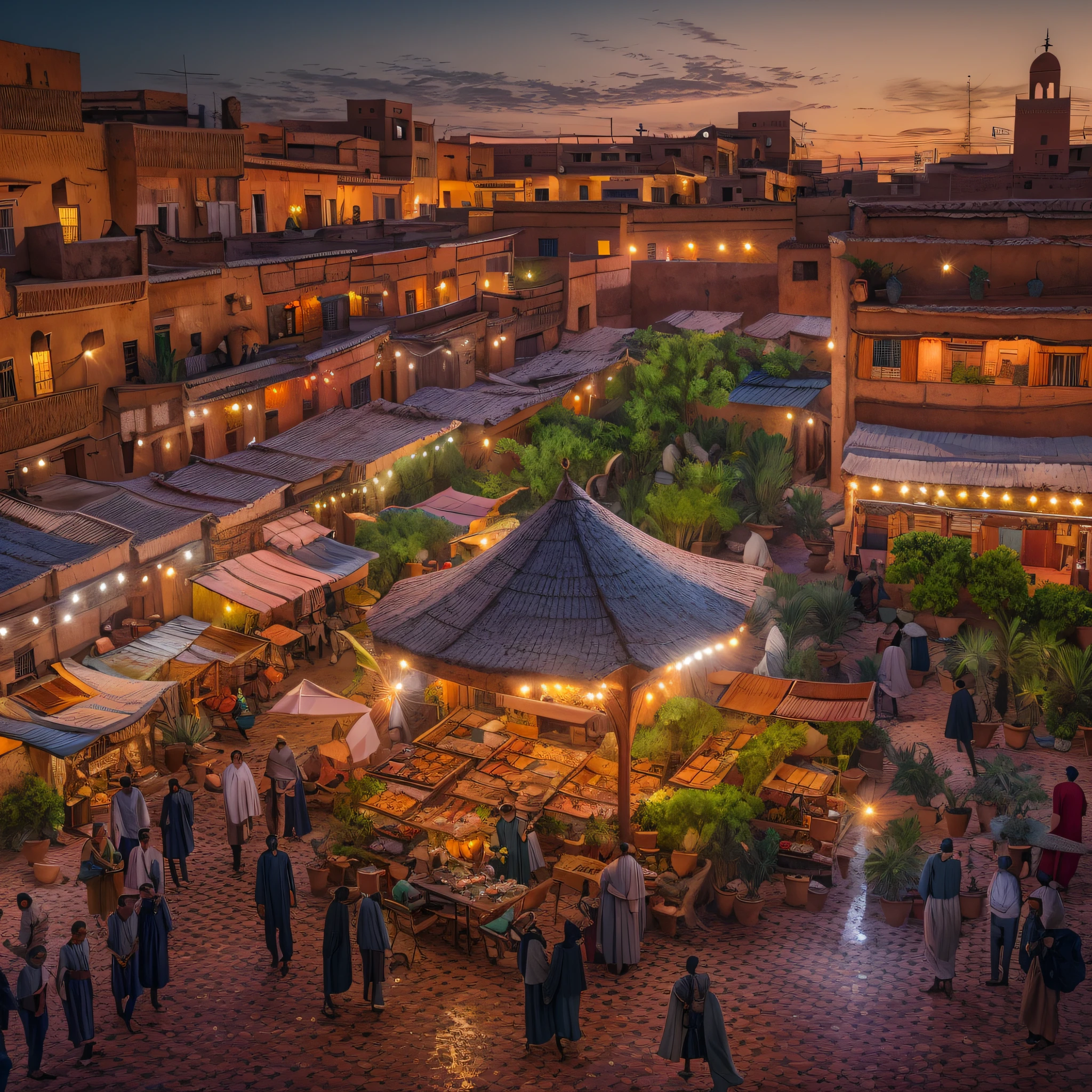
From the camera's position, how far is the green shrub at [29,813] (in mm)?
15555

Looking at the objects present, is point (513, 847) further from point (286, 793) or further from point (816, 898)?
point (816, 898)

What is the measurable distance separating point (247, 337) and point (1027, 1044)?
71.3 ft

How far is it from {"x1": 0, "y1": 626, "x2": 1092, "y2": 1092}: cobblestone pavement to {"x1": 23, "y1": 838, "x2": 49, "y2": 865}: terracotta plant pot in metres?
0.44

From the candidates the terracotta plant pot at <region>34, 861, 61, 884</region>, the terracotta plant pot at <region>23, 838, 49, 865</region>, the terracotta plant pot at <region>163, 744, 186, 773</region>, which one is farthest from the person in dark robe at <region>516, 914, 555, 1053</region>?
the terracotta plant pot at <region>163, 744, 186, 773</region>

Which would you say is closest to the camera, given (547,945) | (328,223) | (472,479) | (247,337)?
(547,945)

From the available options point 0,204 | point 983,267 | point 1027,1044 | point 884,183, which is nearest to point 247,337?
point 0,204

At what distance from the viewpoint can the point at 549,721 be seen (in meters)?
18.8

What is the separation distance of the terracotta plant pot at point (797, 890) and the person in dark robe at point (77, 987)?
7.94m

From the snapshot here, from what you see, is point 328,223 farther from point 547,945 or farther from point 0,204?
point 547,945

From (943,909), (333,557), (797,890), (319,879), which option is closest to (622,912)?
(797,890)

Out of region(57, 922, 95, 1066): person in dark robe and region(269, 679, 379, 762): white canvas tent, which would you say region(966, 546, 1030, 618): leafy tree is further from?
region(57, 922, 95, 1066): person in dark robe

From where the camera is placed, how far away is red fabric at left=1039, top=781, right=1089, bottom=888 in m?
14.0

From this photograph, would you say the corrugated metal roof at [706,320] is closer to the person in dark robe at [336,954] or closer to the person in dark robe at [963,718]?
the person in dark robe at [963,718]

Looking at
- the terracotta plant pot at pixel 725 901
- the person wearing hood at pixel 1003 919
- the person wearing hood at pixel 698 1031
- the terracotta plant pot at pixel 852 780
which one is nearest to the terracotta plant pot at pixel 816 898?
the terracotta plant pot at pixel 725 901
